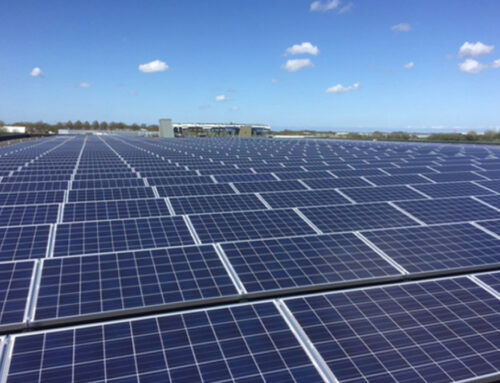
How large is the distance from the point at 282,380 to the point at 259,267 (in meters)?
3.43

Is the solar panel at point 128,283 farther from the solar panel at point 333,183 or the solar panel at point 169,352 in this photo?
the solar panel at point 333,183

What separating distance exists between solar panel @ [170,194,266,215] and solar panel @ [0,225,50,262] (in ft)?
13.9

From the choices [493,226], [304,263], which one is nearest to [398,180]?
[493,226]

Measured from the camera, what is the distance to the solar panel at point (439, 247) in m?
8.88

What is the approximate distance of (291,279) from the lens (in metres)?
7.84

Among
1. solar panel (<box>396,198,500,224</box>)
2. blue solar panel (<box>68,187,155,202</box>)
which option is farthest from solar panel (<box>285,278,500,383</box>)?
blue solar panel (<box>68,187,155,202</box>)

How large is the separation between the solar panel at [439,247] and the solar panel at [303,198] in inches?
151

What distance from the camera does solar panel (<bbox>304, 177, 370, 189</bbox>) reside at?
1758cm

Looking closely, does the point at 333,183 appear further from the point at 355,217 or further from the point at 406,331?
the point at 406,331

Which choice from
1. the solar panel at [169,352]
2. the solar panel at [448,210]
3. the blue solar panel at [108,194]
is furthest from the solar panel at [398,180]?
the solar panel at [169,352]

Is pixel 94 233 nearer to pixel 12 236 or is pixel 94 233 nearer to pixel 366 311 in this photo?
pixel 12 236

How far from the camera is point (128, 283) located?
24.1 feet

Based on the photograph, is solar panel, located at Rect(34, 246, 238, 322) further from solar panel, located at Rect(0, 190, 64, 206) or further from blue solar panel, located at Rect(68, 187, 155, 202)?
solar panel, located at Rect(0, 190, 64, 206)

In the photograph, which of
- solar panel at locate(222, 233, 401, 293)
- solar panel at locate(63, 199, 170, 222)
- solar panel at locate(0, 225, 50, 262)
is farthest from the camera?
solar panel at locate(63, 199, 170, 222)
